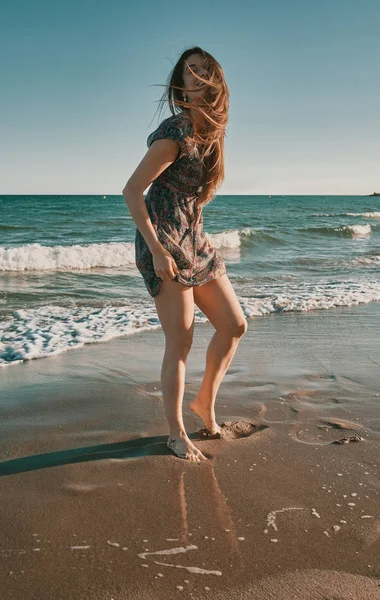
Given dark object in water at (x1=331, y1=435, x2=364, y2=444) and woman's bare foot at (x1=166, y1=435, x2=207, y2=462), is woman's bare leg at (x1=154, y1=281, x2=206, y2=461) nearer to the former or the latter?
woman's bare foot at (x1=166, y1=435, x2=207, y2=462)

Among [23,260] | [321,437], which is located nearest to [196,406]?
[321,437]

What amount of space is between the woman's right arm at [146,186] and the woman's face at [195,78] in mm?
313

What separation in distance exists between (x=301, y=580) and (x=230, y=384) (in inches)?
95.6

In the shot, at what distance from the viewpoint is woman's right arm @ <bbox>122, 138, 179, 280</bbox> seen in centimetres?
280

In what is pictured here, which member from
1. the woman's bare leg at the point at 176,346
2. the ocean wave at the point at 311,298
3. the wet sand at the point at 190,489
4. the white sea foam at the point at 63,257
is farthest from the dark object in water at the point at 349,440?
the white sea foam at the point at 63,257

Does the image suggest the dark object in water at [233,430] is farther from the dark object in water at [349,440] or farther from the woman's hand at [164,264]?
the woman's hand at [164,264]

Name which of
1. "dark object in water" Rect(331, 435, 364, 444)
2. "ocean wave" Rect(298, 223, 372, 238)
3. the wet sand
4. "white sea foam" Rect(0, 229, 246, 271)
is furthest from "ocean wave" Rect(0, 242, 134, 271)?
"ocean wave" Rect(298, 223, 372, 238)

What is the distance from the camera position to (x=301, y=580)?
6.54 feet

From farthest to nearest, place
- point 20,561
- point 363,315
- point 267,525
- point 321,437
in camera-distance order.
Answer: point 363,315 → point 321,437 → point 267,525 → point 20,561

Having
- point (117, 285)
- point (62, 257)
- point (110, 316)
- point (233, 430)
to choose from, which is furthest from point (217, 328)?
point (62, 257)

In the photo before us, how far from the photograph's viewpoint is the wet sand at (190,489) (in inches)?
78.6

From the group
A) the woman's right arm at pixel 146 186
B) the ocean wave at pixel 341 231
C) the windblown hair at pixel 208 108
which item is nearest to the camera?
the woman's right arm at pixel 146 186

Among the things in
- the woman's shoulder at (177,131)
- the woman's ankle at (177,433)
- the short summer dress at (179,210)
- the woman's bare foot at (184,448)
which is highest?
the woman's shoulder at (177,131)

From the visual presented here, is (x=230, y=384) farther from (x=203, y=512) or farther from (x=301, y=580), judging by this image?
(x=301, y=580)
